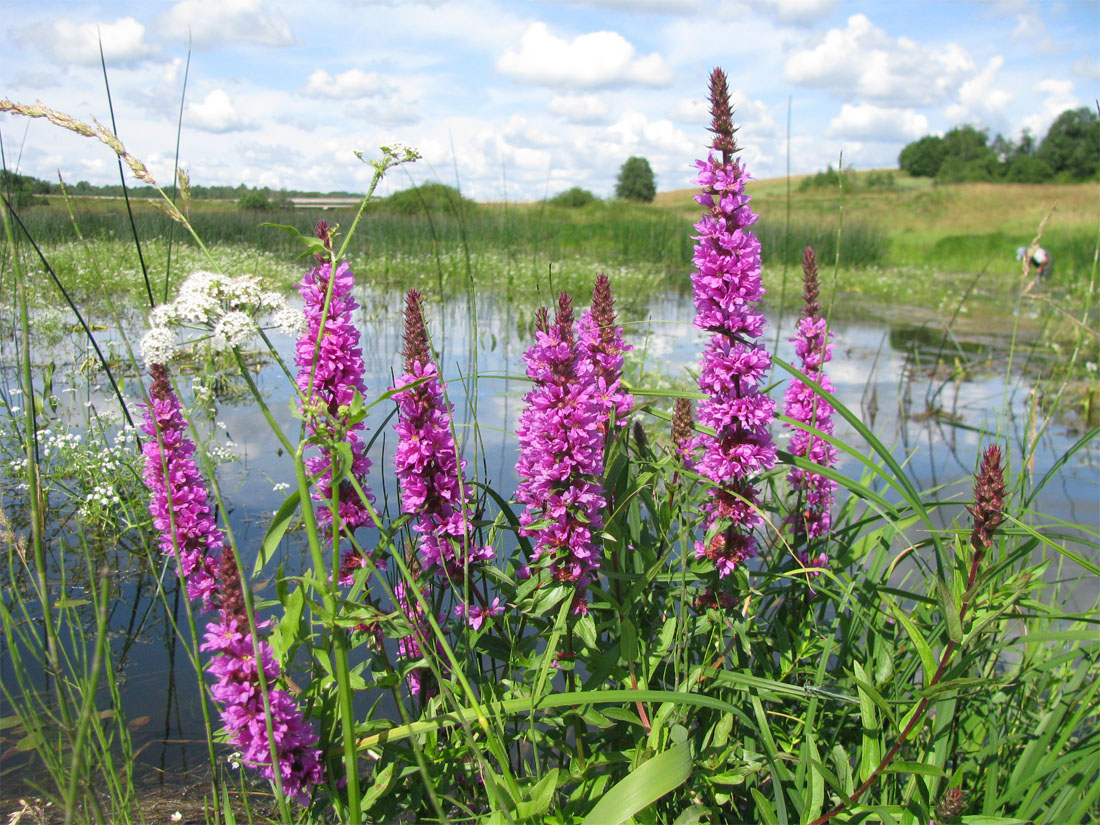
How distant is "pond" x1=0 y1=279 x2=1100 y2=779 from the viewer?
2.84 m

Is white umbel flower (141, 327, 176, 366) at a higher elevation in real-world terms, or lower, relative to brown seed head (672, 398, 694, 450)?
higher

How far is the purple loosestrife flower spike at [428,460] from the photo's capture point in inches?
66.8

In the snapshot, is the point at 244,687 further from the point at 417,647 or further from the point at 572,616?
the point at 572,616

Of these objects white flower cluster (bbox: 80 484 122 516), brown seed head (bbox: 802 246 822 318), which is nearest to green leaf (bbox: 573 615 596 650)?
brown seed head (bbox: 802 246 822 318)

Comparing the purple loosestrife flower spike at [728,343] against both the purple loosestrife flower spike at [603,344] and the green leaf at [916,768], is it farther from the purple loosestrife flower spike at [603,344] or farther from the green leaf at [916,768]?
the green leaf at [916,768]

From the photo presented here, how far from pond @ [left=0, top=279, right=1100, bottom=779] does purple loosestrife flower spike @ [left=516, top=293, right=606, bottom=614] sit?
0.48 ft

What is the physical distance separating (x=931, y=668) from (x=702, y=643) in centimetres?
73

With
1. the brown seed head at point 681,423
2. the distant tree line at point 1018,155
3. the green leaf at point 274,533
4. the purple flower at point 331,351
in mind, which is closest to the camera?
the green leaf at point 274,533

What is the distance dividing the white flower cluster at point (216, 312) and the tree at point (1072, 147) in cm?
6850

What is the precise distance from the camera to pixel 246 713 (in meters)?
1.44

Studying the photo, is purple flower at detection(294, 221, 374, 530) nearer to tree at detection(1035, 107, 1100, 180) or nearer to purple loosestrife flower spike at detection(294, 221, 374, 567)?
purple loosestrife flower spike at detection(294, 221, 374, 567)

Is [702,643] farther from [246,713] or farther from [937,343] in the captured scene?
[937,343]

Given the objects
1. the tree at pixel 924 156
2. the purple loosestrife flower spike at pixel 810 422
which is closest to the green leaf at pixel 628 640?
the purple loosestrife flower spike at pixel 810 422

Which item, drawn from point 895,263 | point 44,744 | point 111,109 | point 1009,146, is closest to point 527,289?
point 111,109
